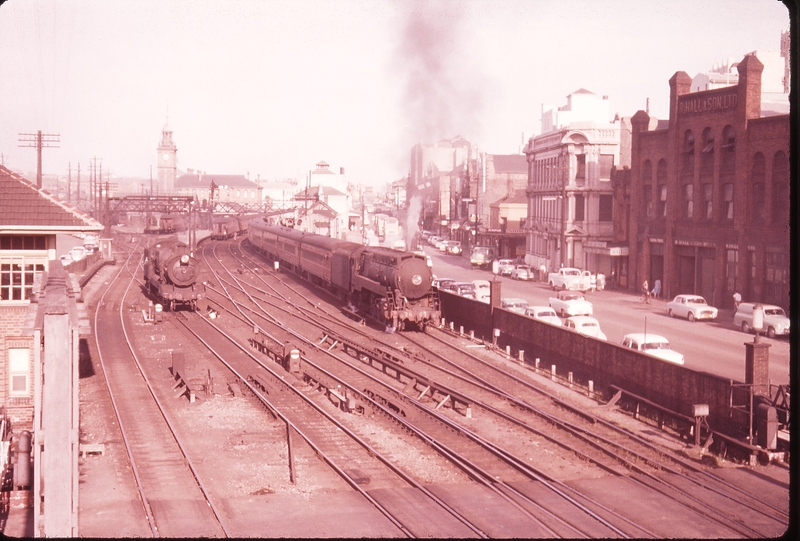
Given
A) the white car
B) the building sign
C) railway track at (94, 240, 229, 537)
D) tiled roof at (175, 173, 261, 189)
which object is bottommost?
railway track at (94, 240, 229, 537)

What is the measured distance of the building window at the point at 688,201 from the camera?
45719mm

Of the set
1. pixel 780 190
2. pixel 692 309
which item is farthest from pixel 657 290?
pixel 780 190

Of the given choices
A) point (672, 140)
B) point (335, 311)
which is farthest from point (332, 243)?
point (672, 140)

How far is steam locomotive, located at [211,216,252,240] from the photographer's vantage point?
286 ft

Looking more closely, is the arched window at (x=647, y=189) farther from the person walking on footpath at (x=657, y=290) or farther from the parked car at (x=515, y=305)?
the parked car at (x=515, y=305)

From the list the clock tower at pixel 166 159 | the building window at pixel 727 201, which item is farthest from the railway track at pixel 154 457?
the clock tower at pixel 166 159

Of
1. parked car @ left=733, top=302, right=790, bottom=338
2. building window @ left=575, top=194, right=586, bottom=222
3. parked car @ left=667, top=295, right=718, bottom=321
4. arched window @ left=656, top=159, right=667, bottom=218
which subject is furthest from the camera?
building window @ left=575, top=194, right=586, bottom=222

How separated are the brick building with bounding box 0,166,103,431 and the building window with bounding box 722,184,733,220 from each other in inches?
1275

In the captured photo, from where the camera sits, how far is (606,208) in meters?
58.0

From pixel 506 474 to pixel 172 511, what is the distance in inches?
257

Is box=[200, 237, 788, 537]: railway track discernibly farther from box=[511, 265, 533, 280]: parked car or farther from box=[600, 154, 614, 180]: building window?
box=[600, 154, 614, 180]: building window

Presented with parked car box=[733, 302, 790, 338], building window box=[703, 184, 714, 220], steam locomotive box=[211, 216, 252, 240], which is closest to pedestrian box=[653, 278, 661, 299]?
building window box=[703, 184, 714, 220]

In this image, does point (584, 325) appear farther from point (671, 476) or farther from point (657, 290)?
point (657, 290)

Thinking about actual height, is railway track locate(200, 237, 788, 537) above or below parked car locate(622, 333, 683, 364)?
below
